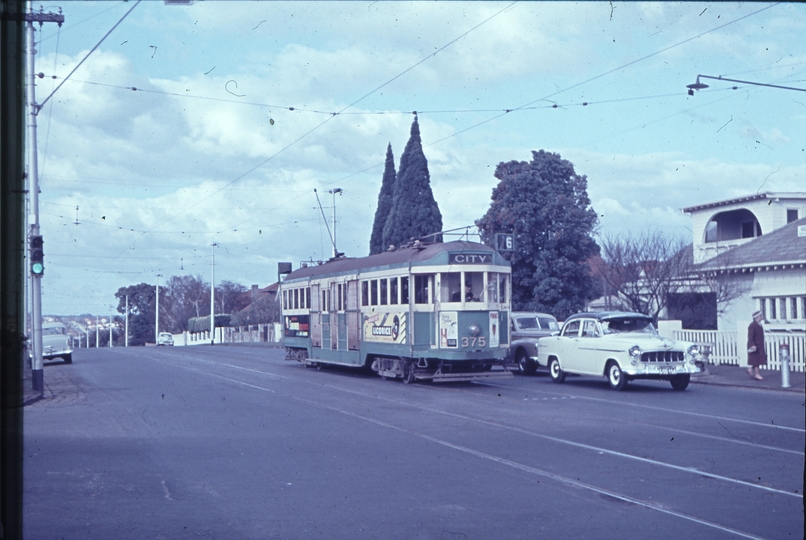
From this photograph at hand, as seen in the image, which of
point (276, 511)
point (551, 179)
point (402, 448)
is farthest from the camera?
point (551, 179)

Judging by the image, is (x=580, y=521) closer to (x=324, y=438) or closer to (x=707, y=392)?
(x=324, y=438)

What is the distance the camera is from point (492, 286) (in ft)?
70.4

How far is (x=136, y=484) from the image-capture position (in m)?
9.11

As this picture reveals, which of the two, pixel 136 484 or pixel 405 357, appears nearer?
pixel 136 484

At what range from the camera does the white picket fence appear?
24500 millimetres

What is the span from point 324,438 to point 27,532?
18.0 ft

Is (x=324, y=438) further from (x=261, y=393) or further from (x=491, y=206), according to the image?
(x=491, y=206)

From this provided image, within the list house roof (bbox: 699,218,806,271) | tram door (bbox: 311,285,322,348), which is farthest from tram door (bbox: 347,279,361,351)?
house roof (bbox: 699,218,806,271)

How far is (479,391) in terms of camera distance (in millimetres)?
20250

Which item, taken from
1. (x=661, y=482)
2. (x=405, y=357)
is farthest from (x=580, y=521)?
(x=405, y=357)

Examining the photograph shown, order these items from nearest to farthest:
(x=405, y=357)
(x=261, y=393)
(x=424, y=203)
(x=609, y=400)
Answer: (x=609, y=400) < (x=261, y=393) < (x=405, y=357) < (x=424, y=203)

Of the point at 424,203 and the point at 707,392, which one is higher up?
the point at 424,203

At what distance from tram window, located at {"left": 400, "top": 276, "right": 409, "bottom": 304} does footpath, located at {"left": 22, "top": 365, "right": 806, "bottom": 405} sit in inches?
288

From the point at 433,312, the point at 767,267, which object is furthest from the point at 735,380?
the point at 767,267
